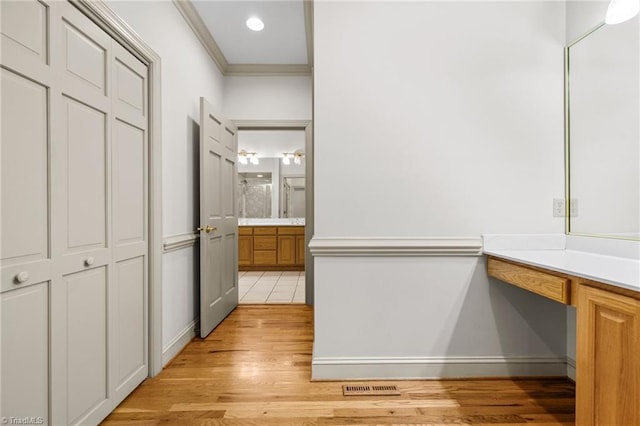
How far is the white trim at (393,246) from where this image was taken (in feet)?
6.02

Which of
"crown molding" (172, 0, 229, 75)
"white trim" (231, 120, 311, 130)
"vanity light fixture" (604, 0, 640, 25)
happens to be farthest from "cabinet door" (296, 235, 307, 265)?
"vanity light fixture" (604, 0, 640, 25)

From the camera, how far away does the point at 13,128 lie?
106cm

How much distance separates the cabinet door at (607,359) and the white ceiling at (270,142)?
464cm

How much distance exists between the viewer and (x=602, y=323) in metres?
1.13

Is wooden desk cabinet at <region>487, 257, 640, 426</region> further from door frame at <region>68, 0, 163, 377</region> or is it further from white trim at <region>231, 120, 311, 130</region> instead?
white trim at <region>231, 120, 311, 130</region>

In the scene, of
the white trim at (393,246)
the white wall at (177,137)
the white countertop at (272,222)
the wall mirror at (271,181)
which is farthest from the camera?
the wall mirror at (271,181)

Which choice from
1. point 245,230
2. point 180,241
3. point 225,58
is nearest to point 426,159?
point 180,241

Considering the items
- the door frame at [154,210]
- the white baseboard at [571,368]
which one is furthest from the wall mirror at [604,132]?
the door frame at [154,210]

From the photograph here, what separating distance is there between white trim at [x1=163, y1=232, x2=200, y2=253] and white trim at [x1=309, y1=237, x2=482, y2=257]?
3.35 feet

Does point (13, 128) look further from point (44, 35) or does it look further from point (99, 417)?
point (99, 417)

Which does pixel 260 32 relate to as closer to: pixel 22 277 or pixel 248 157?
pixel 22 277

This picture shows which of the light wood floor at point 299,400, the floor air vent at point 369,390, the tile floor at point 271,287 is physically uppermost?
the floor air vent at point 369,390

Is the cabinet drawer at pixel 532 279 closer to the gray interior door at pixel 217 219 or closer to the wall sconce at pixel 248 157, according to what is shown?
the gray interior door at pixel 217 219

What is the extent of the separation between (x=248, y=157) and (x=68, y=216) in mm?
4633
